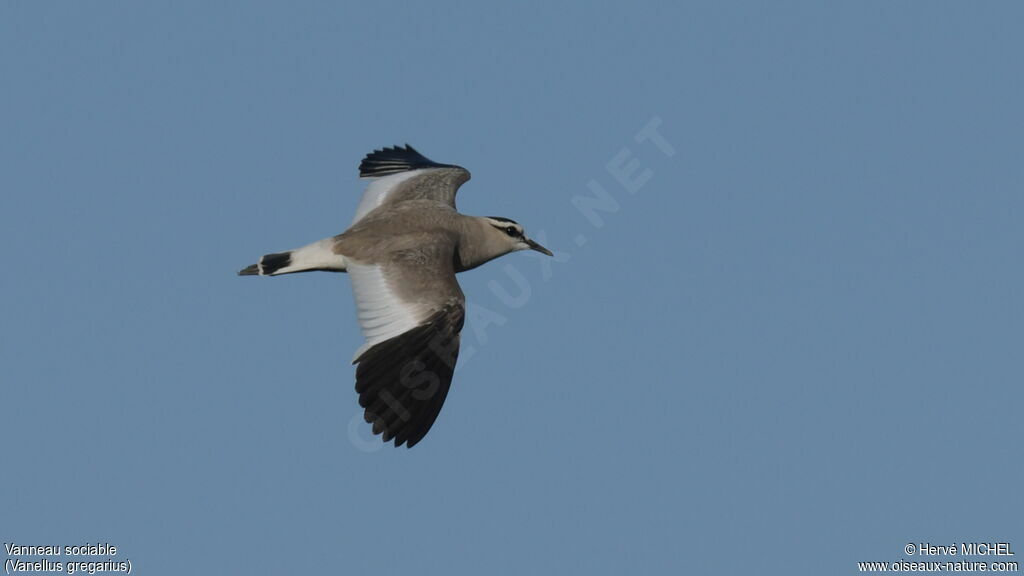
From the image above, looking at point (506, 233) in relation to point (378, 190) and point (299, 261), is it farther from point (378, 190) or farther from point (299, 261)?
point (299, 261)

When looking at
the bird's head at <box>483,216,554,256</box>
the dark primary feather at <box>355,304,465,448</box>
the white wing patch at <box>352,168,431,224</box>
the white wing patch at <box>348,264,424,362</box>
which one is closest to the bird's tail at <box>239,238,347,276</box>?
the white wing patch at <box>348,264,424,362</box>

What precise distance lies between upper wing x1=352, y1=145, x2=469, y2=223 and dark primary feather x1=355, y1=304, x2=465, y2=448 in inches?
166

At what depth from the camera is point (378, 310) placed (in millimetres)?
12875

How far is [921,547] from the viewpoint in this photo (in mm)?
12297

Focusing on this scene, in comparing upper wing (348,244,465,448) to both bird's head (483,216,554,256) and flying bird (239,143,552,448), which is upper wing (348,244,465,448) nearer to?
flying bird (239,143,552,448)

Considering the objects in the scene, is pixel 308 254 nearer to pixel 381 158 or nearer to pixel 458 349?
pixel 458 349

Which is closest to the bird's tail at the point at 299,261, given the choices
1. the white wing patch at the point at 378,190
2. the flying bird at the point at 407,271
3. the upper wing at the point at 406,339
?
the flying bird at the point at 407,271

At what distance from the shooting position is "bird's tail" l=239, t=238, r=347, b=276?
1412cm

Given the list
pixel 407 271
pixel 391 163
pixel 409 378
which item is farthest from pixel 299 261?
pixel 391 163

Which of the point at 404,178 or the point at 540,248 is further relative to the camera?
the point at 404,178

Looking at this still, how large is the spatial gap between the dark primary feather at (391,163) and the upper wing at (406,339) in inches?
161

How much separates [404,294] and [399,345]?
85 cm

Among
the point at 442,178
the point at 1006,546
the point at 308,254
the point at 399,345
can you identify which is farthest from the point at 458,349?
the point at 1006,546

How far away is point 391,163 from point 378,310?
5394 mm
